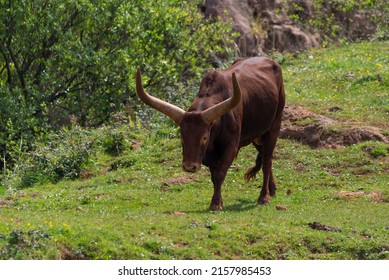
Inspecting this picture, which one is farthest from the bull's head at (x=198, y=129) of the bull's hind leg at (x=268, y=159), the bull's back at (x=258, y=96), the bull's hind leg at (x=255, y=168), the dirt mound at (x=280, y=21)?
the dirt mound at (x=280, y=21)

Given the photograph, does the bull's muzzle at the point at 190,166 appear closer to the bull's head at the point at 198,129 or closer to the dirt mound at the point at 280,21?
the bull's head at the point at 198,129

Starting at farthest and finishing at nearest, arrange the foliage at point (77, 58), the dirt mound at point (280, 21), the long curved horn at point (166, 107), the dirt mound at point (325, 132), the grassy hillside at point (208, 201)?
1. the dirt mound at point (280, 21)
2. the foliage at point (77, 58)
3. the dirt mound at point (325, 132)
4. the long curved horn at point (166, 107)
5. the grassy hillside at point (208, 201)

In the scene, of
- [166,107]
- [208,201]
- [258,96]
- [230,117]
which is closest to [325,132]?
[258,96]

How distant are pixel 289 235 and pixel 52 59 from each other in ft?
36.2

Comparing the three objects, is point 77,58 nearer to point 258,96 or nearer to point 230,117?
point 258,96

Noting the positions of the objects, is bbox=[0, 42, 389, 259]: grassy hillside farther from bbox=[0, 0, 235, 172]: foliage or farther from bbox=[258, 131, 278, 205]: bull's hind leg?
bbox=[0, 0, 235, 172]: foliage

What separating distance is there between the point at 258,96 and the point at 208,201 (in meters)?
1.77

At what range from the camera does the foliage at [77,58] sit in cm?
2128

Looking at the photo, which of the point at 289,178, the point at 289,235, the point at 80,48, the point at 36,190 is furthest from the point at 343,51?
the point at 289,235

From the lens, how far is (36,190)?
1725 centimetres

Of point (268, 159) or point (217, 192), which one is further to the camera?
point (268, 159)

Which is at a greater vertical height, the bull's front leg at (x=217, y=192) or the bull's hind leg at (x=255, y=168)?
the bull's front leg at (x=217, y=192)

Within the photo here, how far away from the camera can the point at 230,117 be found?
14.7 meters

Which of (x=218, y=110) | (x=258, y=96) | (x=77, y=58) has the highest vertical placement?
(x=218, y=110)
